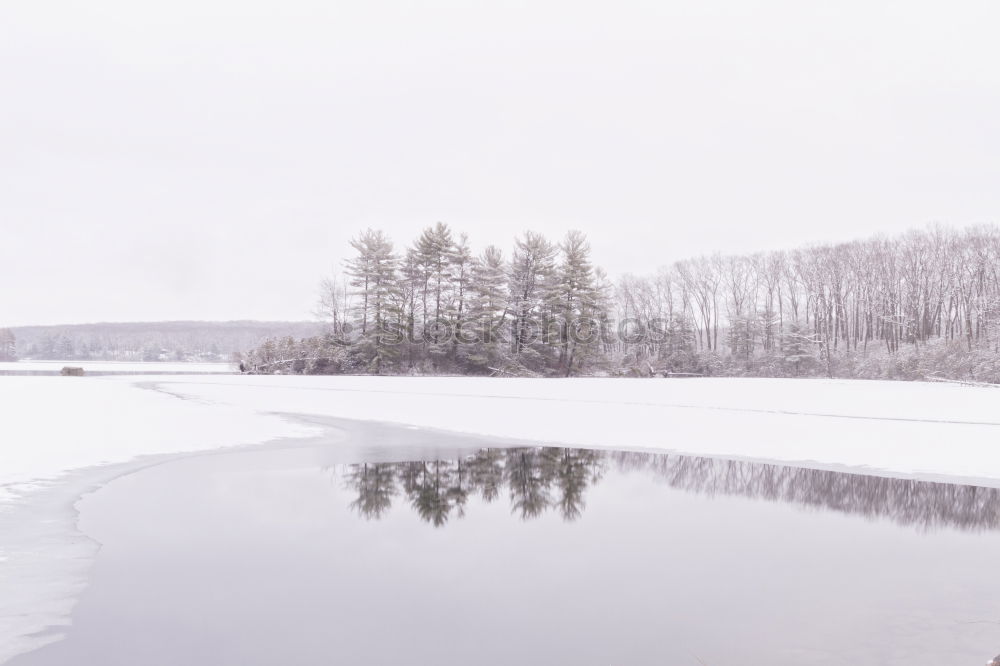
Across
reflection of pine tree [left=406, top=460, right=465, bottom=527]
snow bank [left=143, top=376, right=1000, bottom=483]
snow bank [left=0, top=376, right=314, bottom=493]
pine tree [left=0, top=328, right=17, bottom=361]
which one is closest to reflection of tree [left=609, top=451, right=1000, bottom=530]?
snow bank [left=143, top=376, right=1000, bottom=483]

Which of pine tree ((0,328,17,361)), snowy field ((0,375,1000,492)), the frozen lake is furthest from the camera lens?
pine tree ((0,328,17,361))

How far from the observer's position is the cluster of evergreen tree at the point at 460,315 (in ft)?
200

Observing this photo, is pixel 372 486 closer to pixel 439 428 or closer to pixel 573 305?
pixel 439 428

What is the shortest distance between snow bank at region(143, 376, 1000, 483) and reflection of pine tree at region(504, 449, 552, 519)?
8.28 feet

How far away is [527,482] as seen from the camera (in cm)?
1228

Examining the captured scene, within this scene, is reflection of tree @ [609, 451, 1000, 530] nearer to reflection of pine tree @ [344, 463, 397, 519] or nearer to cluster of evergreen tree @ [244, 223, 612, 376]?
reflection of pine tree @ [344, 463, 397, 519]

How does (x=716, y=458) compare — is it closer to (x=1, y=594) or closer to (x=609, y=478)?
(x=609, y=478)

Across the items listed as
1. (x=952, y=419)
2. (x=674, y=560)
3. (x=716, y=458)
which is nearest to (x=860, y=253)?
(x=952, y=419)

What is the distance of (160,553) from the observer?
294 inches

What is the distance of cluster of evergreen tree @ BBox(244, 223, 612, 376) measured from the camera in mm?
60969

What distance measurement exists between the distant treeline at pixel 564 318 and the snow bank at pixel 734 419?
23.6m

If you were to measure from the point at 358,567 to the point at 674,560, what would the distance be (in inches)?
137

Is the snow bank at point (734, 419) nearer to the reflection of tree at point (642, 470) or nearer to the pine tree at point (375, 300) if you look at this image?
the reflection of tree at point (642, 470)

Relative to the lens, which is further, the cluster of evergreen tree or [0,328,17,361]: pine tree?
[0,328,17,361]: pine tree
